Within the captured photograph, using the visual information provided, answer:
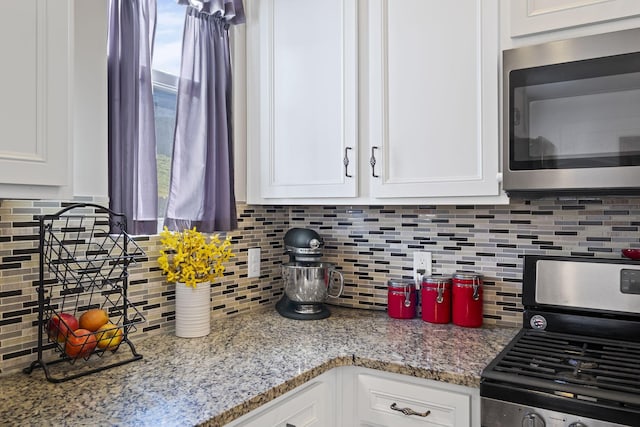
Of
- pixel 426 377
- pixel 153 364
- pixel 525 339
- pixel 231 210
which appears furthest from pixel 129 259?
pixel 525 339

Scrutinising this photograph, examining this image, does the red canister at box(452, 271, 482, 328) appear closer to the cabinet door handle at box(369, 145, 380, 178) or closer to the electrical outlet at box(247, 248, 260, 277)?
the cabinet door handle at box(369, 145, 380, 178)

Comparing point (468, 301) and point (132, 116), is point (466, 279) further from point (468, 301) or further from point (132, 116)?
point (132, 116)

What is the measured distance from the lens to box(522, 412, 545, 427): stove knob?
118 centimetres

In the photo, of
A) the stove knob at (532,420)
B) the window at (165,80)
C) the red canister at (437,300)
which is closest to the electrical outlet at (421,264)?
the red canister at (437,300)

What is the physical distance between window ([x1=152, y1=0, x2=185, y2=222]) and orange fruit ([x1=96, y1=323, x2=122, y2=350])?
0.49 meters

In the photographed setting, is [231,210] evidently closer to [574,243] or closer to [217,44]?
[217,44]

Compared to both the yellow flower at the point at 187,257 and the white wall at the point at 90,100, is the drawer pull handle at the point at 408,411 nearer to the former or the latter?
the yellow flower at the point at 187,257

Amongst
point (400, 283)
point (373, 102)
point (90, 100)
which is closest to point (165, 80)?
point (90, 100)

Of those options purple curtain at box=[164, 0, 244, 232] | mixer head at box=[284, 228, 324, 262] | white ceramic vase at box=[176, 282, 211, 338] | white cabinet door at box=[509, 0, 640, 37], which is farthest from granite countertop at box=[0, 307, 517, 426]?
white cabinet door at box=[509, 0, 640, 37]

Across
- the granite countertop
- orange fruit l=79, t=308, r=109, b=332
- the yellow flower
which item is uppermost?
the yellow flower

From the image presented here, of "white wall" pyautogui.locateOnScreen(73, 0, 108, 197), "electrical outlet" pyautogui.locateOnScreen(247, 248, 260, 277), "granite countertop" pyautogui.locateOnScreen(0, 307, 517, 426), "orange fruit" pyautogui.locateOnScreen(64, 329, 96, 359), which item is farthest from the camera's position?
"electrical outlet" pyautogui.locateOnScreen(247, 248, 260, 277)

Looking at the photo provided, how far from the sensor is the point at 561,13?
4.66 ft

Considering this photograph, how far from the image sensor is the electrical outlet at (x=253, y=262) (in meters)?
2.11

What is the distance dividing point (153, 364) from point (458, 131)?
1.19 meters
